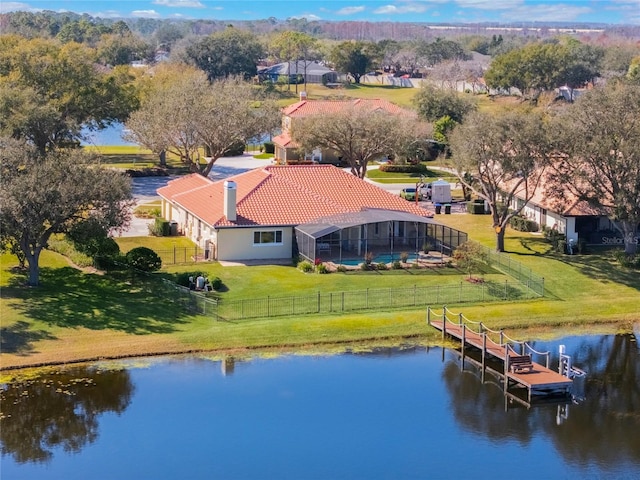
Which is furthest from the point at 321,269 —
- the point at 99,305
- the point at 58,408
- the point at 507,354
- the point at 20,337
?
the point at 58,408

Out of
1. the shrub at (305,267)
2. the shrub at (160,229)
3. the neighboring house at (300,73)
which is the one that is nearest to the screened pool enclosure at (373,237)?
the shrub at (305,267)

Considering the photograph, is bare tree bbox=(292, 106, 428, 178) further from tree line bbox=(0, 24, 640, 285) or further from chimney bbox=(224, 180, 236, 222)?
chimney bbox=(224, 180, 236, 222)

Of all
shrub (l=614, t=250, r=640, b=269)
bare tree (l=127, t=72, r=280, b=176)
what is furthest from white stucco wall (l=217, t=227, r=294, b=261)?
→ bare tree (l=127, t=72, r=280, b=176)

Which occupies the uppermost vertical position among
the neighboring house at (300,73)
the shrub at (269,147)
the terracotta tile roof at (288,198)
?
the neighboring house at (300,73)

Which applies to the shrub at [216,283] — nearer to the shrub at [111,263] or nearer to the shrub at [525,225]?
the shrub at [111,263]

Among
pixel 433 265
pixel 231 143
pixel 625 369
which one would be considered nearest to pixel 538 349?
pixel 625 369

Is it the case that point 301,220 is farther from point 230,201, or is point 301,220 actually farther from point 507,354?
point 507,354
